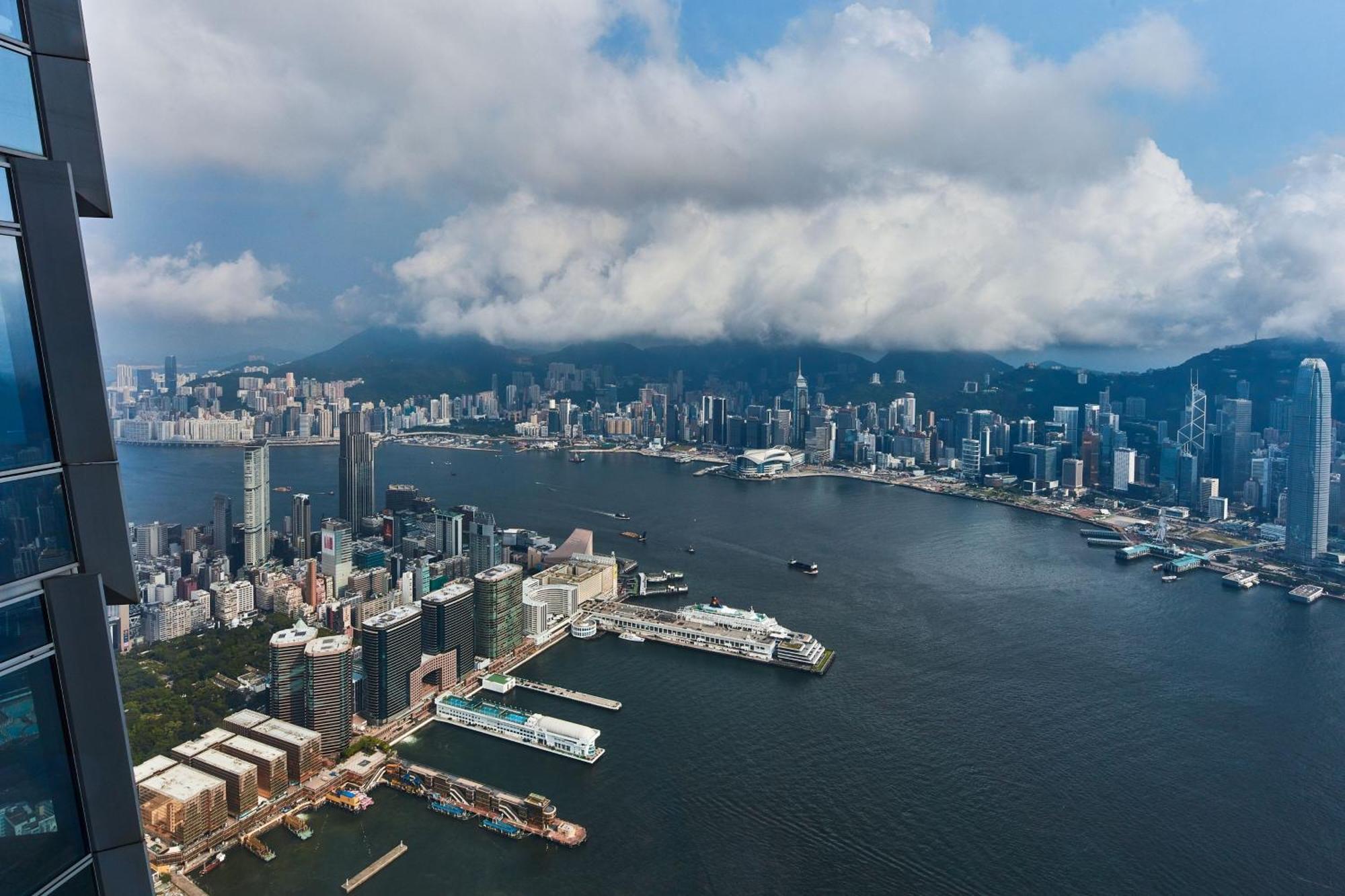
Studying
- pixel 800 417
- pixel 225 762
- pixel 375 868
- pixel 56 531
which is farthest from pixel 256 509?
pixel 800 417

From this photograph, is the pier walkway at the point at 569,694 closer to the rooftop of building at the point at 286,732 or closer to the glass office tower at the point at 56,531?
the rooftop of building at the point at 286,732

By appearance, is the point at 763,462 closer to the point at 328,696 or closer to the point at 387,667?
the point at 387,667

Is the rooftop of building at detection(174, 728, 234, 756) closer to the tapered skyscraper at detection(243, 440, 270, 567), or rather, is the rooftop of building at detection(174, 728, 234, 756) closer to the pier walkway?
the pier walkway

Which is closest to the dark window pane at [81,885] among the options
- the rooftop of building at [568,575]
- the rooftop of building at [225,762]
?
the rooftop of building at [225,762]

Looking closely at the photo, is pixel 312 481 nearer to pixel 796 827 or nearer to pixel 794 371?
pixel 796 827

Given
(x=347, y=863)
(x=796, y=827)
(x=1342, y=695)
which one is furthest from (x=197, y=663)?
(x=1342, y=695)

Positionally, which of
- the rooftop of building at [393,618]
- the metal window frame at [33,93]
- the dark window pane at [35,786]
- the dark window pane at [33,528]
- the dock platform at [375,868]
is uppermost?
the metal window frame at [33,93]
